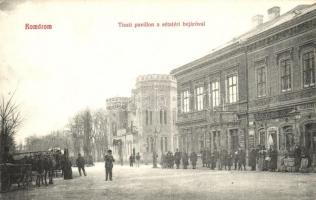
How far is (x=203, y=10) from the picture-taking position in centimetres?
1416

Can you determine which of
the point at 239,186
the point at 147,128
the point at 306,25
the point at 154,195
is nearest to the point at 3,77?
the point at 154,195

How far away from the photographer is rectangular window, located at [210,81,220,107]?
90.7 feet

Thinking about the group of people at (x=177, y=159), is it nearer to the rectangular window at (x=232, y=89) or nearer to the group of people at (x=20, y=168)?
the rectangular window at (x=232, y=89)

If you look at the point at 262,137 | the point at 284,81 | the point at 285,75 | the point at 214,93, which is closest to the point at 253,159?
the point at 262,137

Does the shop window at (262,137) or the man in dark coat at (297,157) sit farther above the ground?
the shop window at (262,137)

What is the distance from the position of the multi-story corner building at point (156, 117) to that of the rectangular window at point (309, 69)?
63.1 feet

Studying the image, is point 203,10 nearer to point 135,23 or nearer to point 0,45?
point 135,23

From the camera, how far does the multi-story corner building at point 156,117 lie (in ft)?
132

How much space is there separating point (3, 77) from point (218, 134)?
1551 centimetres

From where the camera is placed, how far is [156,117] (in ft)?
143

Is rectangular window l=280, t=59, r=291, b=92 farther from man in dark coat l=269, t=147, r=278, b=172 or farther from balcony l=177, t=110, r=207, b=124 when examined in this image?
balcony l=177, t=110, r=207, b=124

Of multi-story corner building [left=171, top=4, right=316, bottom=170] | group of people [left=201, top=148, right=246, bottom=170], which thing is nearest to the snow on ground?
multi-story corner building [left=171, top=4, right=316, bottom=170]

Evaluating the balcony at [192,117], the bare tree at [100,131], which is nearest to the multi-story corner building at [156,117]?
the balcony at [192,117]

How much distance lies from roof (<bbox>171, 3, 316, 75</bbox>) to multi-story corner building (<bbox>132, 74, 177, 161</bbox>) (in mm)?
8508
